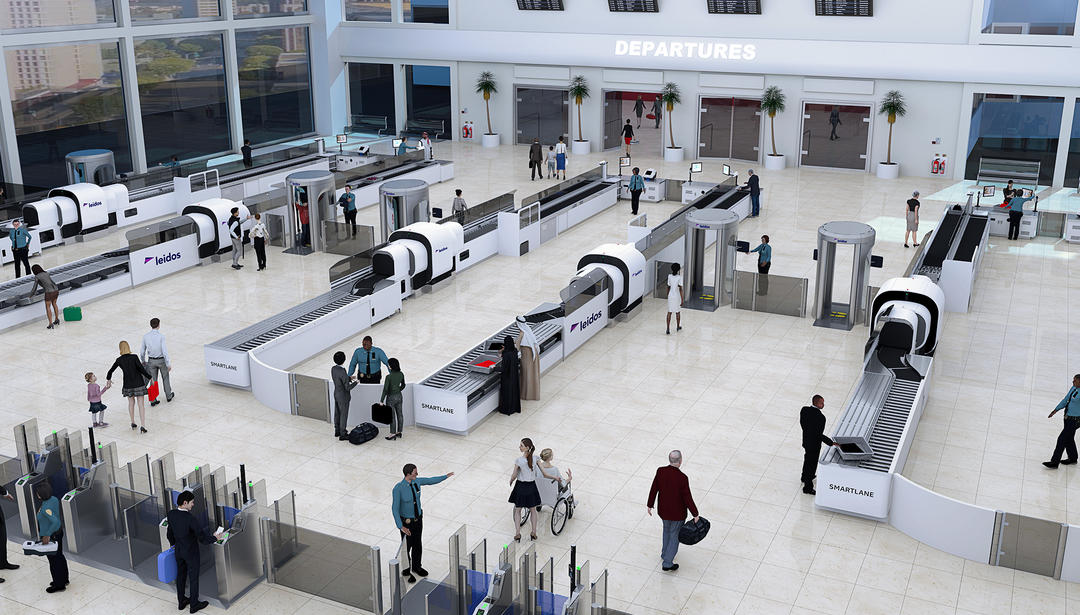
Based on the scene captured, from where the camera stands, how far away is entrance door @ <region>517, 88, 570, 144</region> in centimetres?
3931

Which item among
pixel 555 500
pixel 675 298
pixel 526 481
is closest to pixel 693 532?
pixel 555 500

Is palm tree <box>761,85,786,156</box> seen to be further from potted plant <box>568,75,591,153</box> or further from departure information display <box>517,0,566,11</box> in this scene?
departure information display <box>517,0,566,11</box>

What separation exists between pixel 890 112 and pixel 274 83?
2338 centimetres

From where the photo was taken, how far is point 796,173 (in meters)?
34.4

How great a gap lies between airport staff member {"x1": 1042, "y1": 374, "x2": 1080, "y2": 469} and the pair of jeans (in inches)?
224

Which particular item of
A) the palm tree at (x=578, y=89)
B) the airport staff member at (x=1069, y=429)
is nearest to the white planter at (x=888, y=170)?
the palm tree at (x=578, y=89)

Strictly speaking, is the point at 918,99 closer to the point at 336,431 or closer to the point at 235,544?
the point at 336,431

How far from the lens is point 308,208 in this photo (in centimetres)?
2400

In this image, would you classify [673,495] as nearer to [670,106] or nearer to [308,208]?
[308,208]

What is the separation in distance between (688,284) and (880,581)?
1024cm

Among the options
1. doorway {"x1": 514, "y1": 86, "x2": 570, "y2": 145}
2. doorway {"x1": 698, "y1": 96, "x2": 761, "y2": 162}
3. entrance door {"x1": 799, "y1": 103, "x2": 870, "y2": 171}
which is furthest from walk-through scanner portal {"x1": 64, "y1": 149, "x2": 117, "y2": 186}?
entrance door {"x1": 799, "y1": 103, "x2": 870, "y2": 171}

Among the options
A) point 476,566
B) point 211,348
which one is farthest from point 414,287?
point 476,566

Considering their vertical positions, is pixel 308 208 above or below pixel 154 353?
above

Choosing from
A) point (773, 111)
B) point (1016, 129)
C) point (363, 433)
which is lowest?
point (363, 433)
